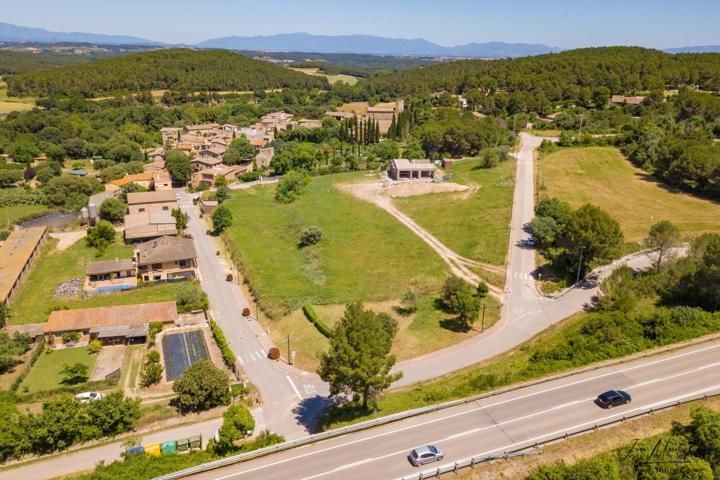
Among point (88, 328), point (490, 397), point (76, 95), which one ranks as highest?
point (76, 95)

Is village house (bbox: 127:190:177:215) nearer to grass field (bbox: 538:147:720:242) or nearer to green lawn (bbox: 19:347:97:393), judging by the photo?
green lawn (bbox: 19:347:97:393)

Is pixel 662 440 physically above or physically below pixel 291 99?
below

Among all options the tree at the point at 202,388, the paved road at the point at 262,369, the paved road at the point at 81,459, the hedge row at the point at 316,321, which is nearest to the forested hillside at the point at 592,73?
the hedge row at the point at 316,321

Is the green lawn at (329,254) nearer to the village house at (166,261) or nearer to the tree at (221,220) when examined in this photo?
the tree at (221,220)

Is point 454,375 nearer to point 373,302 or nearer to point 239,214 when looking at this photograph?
point 373,302

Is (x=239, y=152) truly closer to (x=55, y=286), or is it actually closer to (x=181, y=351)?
(x=55, y=286)

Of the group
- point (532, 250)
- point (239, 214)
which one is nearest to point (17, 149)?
point (239, 214)

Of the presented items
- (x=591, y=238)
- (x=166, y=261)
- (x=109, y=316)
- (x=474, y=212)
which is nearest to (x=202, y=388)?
(x=109, y=316)


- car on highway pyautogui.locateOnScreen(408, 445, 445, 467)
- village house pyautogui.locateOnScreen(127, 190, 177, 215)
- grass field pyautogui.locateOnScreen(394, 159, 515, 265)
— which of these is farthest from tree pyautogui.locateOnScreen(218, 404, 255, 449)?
village house pyautogui.locateOnScreen(127, 190, 177, 215)
